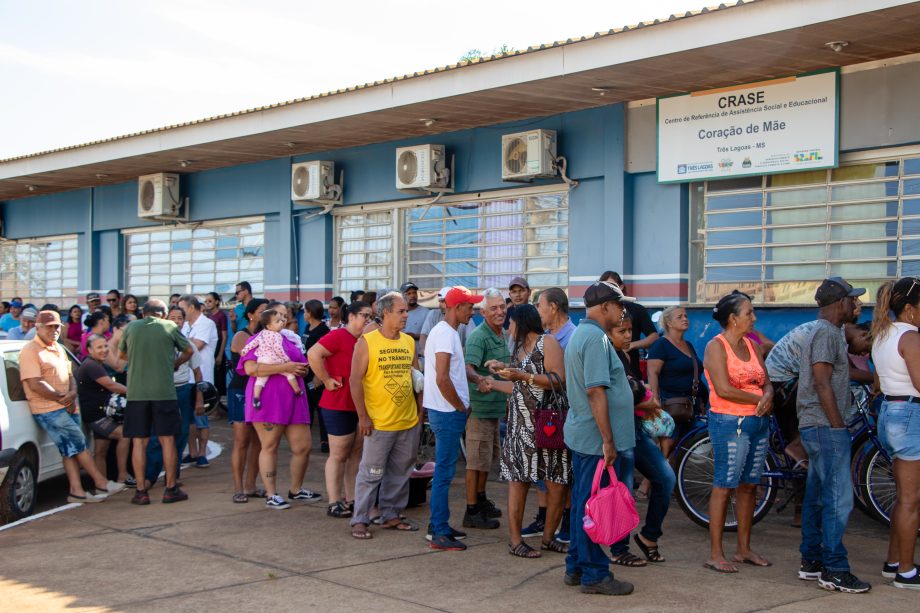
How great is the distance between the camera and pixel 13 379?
9359mm

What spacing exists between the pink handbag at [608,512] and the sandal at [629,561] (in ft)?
Answer: 2.50

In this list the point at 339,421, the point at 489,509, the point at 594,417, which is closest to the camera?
the point at 594,417

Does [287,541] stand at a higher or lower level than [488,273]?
lower

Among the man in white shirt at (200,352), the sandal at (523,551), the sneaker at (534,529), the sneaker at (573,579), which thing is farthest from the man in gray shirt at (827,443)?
the man in white shirt at (200,352)

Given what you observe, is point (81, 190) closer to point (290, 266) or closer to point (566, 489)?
point (290, 266)

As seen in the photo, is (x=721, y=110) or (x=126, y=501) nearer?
(x=126, y=501)

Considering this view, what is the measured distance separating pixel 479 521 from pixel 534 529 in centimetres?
52

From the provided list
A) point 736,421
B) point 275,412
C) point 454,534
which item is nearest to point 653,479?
point 736,421

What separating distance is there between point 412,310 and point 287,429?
327cm

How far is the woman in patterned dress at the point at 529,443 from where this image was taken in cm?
708

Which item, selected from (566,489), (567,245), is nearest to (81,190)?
(567,245)

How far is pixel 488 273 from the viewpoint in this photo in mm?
14312

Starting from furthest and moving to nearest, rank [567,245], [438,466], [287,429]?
[567,245] < [287,429] < [438,466]

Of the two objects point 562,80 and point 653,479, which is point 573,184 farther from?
point 653,479
